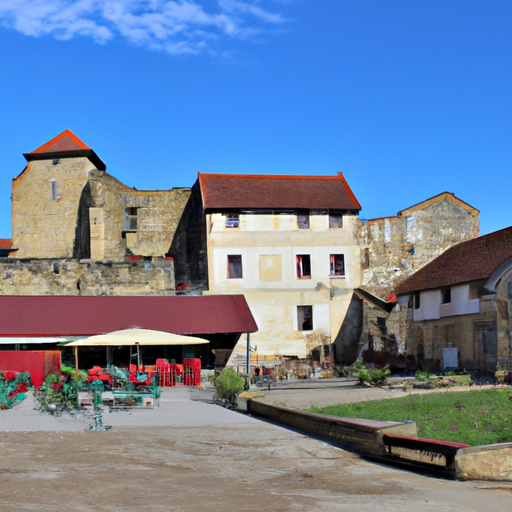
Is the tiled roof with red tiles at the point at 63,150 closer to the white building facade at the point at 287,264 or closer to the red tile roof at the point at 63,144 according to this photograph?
the red tile roof at the point at 63,144

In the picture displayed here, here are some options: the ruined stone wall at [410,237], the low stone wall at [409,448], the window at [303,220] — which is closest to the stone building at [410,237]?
the ruined stone wall at [410,237]

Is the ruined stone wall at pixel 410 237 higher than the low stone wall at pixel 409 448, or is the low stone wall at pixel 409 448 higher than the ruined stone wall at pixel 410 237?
the ruined stone wall at pixel 410 237

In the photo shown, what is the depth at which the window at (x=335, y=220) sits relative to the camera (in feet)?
131

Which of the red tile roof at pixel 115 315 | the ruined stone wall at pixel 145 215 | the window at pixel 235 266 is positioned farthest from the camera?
the ruined stone wall at pixel 145 215

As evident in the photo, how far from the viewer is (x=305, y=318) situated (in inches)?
1528

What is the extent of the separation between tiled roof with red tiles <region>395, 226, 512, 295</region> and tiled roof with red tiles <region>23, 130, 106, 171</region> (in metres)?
22.3

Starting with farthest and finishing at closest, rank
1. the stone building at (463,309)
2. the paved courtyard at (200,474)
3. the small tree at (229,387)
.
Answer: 1. the stone building at (463,309)
2. the small tree at (229,387)
3. the paved courtyard at (200,474)

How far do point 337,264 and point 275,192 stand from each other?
206 inches

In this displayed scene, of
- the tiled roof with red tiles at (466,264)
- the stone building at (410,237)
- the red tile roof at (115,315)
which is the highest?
the stone building at (410,237)

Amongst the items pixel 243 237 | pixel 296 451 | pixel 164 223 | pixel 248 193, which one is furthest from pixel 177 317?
pixel 296 451

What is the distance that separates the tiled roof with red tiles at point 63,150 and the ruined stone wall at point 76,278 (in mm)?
11760

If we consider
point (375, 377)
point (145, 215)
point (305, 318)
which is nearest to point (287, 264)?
point (305, 318)

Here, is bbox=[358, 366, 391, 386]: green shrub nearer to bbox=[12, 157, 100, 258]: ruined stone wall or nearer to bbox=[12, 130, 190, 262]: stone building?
bbox=[12, 130, 190, 262]: stone building

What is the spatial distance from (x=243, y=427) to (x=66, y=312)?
60.7 ft
